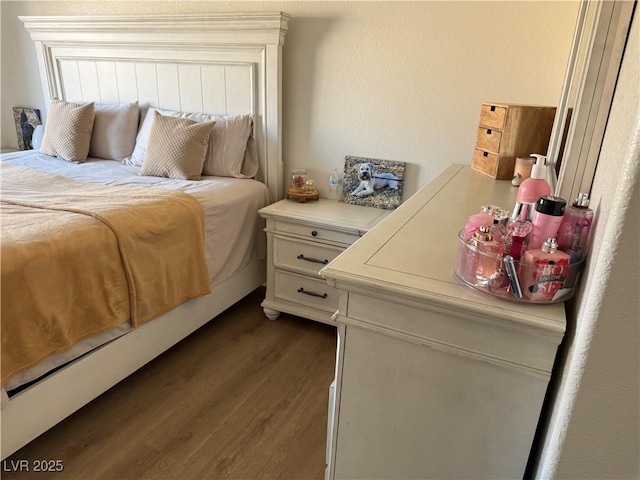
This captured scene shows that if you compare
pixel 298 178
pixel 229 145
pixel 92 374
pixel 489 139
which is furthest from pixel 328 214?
pixel 92 374

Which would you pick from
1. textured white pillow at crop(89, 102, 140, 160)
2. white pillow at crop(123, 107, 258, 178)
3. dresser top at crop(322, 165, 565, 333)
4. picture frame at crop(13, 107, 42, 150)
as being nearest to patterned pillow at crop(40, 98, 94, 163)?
textured white pillow at crop(89, 102, 140, 160)

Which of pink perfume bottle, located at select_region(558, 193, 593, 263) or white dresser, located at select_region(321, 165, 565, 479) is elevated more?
pink perfume bottle, located at select_region(558, 193, 593, 263)

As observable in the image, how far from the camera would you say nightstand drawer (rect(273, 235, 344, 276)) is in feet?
7.46

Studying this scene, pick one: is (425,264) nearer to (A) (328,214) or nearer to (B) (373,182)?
(A) (328,214)

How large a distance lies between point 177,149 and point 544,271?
6.89 ft

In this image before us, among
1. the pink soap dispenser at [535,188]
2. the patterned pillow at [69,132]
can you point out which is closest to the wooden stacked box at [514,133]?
the pink soap dispenser at [535,188]

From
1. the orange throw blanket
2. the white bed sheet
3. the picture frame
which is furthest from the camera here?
the picture frame

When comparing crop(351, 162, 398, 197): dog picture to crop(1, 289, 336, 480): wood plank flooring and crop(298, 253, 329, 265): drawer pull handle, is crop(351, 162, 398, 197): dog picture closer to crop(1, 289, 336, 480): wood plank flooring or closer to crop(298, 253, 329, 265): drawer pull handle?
crop(298, 253, 329, 265): drawer pull handle

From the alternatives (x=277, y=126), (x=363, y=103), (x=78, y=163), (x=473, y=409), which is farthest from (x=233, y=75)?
(x=473, y=409)

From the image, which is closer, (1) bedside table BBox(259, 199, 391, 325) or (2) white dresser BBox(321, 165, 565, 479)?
(2) white dresser BBox(321, 165, 565, 479)

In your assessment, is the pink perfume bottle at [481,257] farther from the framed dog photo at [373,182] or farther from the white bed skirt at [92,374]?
the framed dog photo at [373,182]

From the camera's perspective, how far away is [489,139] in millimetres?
1775

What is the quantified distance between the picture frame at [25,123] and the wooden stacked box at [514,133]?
11.4 ft

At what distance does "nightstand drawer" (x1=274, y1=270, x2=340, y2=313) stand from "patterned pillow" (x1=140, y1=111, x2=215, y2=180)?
30.0 inches
